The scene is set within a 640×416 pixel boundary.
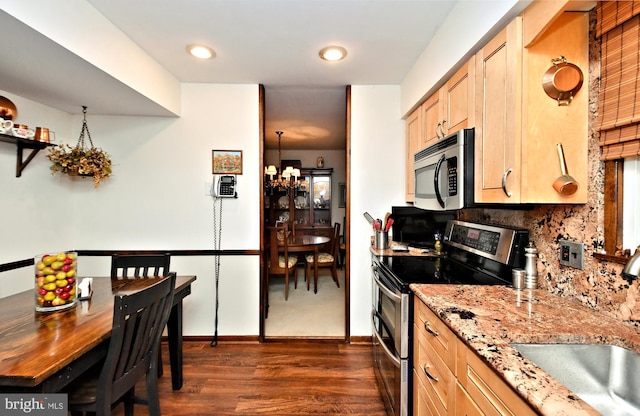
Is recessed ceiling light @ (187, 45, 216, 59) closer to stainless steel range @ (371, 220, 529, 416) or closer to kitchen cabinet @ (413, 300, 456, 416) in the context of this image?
stainless steel range @ (371, 220, 529, 416)

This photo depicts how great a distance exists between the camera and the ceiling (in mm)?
1606

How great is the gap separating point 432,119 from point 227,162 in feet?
6.05

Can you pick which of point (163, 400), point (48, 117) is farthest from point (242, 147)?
point (163, 400)

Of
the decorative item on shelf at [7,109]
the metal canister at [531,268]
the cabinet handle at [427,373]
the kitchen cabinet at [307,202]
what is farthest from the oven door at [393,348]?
the kitchen cabinet at [307,202]

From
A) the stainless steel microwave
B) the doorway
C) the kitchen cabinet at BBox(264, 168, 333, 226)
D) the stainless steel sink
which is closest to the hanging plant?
the doorway

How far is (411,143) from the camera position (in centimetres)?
249

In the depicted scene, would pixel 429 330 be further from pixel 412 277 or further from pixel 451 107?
pixel 451 107

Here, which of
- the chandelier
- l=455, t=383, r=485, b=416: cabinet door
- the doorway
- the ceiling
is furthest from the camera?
the chandelier

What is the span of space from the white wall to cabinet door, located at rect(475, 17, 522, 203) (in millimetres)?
1282

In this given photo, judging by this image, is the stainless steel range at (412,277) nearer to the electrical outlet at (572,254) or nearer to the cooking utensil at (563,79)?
the electrical outlet at (572,254)

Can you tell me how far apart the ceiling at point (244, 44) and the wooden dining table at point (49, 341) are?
1378mm

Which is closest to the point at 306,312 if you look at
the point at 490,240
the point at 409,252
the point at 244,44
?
the point at 409,252

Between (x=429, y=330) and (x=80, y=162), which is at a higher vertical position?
(x=80, y=162)

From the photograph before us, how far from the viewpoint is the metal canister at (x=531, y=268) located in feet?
4.46
